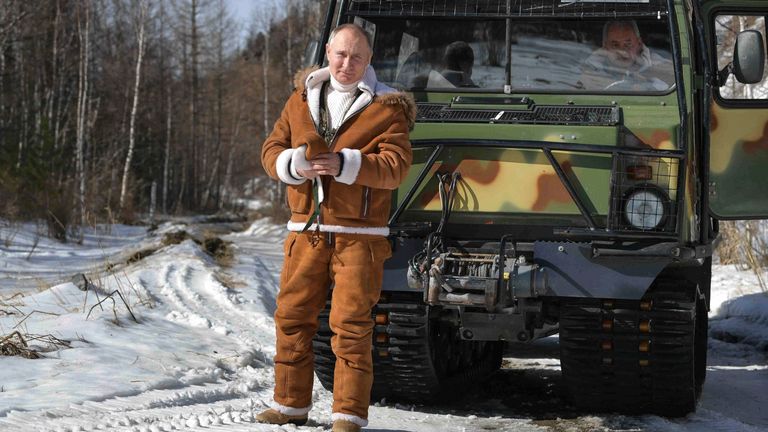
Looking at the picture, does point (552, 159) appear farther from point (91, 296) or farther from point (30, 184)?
point (30, 184)

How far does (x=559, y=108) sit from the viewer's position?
5.76 meters

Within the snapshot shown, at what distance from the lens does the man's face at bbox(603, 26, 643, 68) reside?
6105 mm

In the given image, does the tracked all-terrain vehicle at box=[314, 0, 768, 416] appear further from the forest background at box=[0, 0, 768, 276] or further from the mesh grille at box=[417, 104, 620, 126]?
the forest background at box=[0, 0, 768, 276]

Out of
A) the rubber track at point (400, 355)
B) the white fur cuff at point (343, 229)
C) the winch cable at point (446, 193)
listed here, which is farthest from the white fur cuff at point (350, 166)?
the rubber track at point (400, 355)

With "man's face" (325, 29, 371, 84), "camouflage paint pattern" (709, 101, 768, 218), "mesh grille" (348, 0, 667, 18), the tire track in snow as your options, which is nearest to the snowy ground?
the tire track in snow

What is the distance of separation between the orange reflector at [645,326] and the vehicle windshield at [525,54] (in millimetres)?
1370

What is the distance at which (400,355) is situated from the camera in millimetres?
5555

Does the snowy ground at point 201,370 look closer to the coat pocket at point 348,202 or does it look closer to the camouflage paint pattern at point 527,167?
the coat pocket at point 348,202

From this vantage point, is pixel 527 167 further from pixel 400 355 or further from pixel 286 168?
pixel 286 168

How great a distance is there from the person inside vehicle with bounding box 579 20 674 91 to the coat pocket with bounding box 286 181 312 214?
2325mm

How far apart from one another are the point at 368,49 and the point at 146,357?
8.94 ft

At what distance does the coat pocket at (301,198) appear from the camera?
14.2 feet

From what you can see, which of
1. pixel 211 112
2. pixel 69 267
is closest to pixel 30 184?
pixel 69 267

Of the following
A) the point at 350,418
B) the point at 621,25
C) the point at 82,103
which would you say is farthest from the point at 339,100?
the point at 82,103
